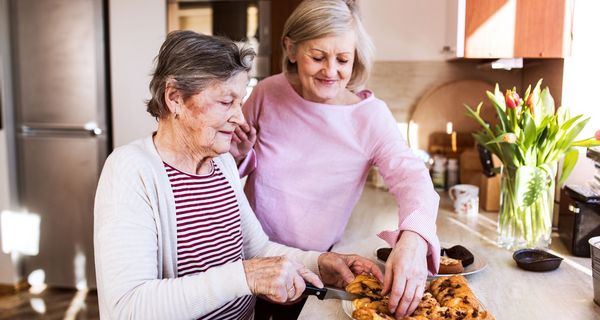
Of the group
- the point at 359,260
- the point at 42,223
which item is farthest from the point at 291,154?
the point at 42,223

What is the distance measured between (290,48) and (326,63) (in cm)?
15

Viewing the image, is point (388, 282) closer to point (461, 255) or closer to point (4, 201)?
point (461, 255)

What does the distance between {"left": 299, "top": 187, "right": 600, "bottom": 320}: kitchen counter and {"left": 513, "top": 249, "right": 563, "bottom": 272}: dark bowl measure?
2 cm

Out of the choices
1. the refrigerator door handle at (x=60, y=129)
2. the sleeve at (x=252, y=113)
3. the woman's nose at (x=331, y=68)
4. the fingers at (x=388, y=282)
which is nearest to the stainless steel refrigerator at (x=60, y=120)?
the refrigerator door handle at (x=60, y=129)

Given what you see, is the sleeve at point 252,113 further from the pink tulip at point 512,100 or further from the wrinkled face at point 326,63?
the pink tulip at point 512,100

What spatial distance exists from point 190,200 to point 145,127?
2355 millimetres

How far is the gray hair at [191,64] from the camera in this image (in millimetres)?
1227

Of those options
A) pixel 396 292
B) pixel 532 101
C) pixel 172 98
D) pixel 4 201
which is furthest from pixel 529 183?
pixel 4 201

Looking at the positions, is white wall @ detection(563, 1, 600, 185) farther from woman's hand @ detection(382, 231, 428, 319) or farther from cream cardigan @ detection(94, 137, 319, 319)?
cream cardigan @ detection(94, 137, 319, 319)

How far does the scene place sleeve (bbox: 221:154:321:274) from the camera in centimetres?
145

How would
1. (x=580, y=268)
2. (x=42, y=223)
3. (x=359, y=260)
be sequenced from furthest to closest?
(x=42, y=223) → (x=580, y=268) → (x=359, y=260)

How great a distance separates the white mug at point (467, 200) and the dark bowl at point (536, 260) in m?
0.63

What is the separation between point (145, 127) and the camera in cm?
352

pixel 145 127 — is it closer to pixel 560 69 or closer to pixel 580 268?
pixel 560 69
